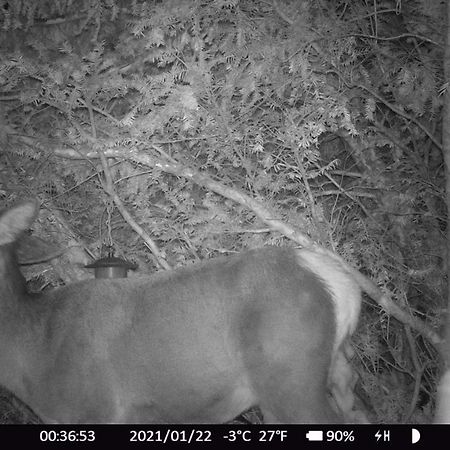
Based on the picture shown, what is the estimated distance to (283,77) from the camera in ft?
16.8

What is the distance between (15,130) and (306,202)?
9.51 feet

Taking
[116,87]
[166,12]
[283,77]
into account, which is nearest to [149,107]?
[116,87]

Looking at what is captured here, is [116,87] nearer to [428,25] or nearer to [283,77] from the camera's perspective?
[283,77]
